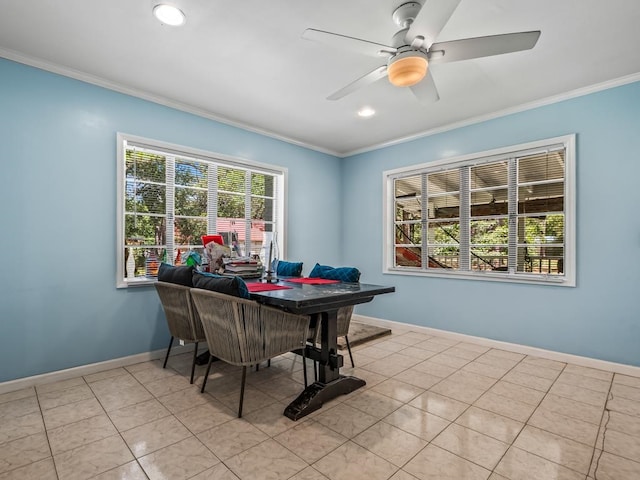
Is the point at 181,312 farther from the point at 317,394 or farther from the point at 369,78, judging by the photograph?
the point at 369,78

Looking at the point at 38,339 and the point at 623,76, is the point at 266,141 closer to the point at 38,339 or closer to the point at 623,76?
the point at 38,339

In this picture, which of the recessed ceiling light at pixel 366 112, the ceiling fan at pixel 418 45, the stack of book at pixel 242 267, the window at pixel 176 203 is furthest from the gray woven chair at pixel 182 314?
the recessed ceiling light at pixel 366 112

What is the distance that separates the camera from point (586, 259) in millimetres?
3186

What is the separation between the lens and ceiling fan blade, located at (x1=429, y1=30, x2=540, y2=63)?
5.93 feet

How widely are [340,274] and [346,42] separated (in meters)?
1.82

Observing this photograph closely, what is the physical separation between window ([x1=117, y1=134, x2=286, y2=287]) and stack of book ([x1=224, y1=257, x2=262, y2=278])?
0.28 m

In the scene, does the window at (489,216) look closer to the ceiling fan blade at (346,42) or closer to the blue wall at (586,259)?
the blue wall at (586,259)

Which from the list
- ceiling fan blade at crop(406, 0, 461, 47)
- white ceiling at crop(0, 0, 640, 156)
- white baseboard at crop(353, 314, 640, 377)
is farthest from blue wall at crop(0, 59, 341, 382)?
white baseboard at crop(353, 314, 640, 377)

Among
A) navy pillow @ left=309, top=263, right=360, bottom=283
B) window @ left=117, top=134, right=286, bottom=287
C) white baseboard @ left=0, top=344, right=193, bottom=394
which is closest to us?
white baseboard @ left=0, top=344, right=193, bottom=394

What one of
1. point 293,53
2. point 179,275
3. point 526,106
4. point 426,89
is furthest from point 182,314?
point 526,106

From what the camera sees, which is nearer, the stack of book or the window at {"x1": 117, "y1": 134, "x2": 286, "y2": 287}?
the stack of book

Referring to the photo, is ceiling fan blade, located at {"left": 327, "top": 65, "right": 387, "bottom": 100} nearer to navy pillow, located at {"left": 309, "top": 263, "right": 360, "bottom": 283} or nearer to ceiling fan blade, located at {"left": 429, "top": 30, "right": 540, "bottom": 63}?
ceiling fan blade, located at {"left": 429, "top": 30, "right": 540, "bottom": 63}

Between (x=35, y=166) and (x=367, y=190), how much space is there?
387cm

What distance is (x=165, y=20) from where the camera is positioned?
2207 millimetres
